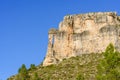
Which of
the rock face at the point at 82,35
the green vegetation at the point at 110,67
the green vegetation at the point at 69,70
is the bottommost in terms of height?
the green vegetation at the point at 110,67

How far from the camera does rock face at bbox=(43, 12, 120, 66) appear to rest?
132000mm

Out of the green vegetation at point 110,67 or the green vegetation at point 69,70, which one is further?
the green vegetation at point 69,70

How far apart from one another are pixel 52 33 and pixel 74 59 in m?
8.07

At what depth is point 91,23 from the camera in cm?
13438

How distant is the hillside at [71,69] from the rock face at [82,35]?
2258 mm

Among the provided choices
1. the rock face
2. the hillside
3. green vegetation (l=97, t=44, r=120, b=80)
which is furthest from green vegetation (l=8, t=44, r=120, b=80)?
green vegetation (l=97, t=44, r=120, b=80)

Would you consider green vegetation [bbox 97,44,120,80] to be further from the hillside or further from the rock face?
the rock face

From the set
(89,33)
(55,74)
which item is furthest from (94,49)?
(55,74)

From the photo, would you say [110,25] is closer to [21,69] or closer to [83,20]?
[83,20]

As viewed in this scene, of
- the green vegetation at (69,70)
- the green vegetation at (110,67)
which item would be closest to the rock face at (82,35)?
the green vegetation at (69,70)

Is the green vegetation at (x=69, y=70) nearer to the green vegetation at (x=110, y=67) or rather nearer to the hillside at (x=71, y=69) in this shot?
the hillside at (x=71, y=69)

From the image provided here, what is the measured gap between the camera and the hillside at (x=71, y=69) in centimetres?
11831

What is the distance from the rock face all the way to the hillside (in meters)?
2.26

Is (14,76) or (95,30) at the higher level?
(95,30)
